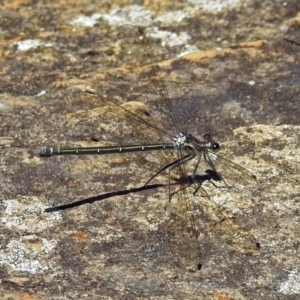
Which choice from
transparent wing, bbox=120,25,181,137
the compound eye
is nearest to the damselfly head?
the compound eye

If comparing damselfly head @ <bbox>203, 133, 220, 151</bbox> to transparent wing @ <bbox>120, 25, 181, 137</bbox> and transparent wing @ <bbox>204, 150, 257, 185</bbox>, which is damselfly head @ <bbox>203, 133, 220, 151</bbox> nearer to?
transparent wing @ <bbox>204, 150, 257, 185</bbox>

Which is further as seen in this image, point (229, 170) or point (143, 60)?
point (143, 60)

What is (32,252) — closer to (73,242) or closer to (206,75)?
(73,242)

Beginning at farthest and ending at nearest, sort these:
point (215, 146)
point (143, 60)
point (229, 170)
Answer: point (143, 60) → point (215, 146) → point (229, 170)

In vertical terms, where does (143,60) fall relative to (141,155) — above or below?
above

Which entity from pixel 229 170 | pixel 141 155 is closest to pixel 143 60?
pixel 141 155

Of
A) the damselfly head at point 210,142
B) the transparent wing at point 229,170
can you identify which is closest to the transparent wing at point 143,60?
the damselfly head at point 210,142

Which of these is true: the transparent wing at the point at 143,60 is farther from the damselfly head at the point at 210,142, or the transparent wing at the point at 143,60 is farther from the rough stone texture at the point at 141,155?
the damselfly head at the point at 210,142

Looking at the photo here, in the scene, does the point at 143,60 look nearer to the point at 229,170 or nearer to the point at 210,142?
the point at 210,142
